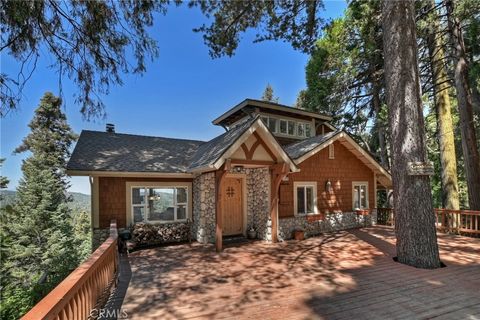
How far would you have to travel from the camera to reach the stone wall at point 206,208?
862 centimetres

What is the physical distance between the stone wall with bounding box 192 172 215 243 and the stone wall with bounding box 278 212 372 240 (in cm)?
256

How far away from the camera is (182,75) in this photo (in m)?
13.1

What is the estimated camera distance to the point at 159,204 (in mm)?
9195

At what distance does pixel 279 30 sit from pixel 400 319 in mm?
8677

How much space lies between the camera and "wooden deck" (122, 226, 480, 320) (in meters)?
3.88

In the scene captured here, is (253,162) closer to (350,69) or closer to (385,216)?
(385,216)

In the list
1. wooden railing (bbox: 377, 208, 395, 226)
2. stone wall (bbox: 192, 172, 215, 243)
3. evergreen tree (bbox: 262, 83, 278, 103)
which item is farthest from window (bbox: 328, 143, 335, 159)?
evergreen tree (bbox: 262, 83, 278, 103)

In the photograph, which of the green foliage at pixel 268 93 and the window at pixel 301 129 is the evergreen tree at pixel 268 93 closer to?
the green foliage at pixel 268 93

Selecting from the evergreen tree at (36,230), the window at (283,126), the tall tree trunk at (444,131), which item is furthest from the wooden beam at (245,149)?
the evergreen tree at (36,230)

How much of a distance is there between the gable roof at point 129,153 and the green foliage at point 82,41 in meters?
3.42

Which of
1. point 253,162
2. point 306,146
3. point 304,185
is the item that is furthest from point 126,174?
point 306,146

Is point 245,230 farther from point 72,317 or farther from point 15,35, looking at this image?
point 15,35

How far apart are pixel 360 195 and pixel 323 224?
2952mm

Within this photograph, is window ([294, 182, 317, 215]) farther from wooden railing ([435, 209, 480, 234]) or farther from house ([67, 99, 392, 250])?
wooden railing ([435, 209, 480, 234])
